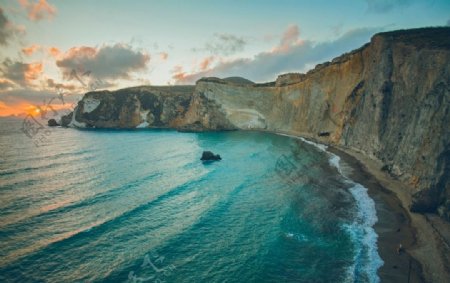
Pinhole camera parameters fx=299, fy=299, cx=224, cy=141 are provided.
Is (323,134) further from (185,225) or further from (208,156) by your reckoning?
(185,225)

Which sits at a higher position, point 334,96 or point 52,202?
point 334,96

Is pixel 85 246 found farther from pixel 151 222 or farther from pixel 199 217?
pixel 199 217

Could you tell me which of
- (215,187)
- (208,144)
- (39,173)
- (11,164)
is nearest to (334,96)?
(208,144)

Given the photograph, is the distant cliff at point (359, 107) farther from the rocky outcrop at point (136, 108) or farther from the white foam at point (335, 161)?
the white foam at point (335, 161)

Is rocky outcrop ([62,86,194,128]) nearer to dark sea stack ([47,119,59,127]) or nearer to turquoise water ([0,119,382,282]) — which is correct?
dark sea stack ([47,119,59,127])

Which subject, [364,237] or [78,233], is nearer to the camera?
[364,237]

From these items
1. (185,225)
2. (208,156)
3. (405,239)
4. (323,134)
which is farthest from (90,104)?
(405,239)

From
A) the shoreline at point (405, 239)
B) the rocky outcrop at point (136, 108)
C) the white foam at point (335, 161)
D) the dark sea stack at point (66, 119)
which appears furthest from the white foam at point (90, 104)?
the shoreline at point (405, 239)
